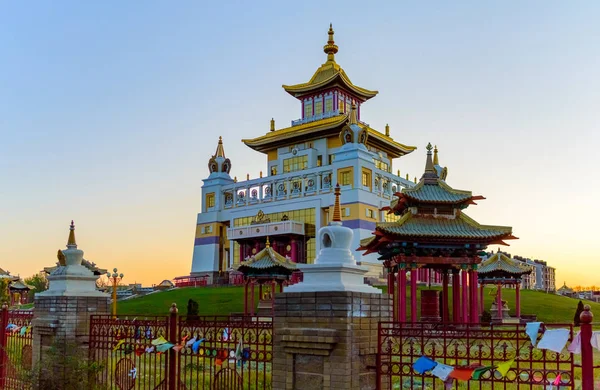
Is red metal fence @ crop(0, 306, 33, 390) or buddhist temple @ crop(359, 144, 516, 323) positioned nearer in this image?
red metal fence @ crop(0, 306, 33, 390)

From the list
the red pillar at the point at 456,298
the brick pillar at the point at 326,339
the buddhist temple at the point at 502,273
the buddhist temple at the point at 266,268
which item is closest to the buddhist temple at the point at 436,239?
the red pillar at the point at 456,298

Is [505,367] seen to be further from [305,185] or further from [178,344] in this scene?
[305,185]

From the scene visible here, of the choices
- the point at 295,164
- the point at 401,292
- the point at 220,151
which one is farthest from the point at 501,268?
the point at 220,151

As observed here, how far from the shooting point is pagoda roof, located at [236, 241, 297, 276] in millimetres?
35625

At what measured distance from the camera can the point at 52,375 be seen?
40.0ft

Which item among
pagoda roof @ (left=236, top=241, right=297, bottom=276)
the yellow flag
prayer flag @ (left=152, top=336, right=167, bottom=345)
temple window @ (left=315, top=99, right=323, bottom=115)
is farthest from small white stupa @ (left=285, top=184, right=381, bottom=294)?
temple window @ (left=315, top=99, right=323, bottom=115)

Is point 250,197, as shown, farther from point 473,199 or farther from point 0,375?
point 0,375

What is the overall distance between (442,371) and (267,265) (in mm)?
28030

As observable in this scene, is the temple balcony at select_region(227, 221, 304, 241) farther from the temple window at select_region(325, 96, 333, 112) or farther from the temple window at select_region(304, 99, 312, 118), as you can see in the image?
the temple window at select_region(304, 99, 312, 118)

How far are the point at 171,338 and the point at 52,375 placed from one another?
3.46 meters

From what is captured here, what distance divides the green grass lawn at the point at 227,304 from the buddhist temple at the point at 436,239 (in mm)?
14369

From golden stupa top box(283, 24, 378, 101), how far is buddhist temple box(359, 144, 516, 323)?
44436 mm

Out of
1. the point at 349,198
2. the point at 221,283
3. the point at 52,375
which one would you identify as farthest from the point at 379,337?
the point at 221,283

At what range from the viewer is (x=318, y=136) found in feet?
225
